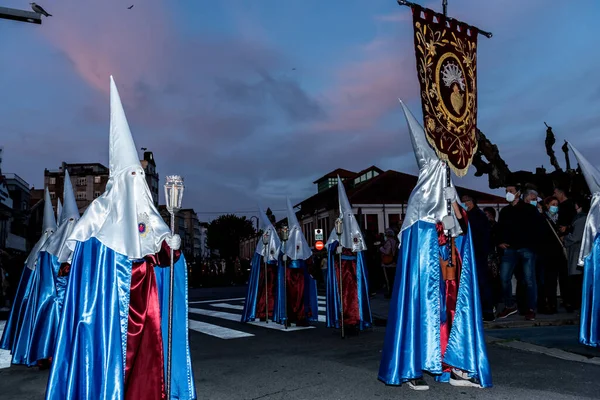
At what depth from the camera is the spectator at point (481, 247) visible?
27.0ft

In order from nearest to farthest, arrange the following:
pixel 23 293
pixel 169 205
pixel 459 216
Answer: pixel 169 205 < pixel 459 216 < pixel 23 293

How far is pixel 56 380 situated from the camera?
11.9ft

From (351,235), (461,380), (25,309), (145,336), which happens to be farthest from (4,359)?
(461,380)

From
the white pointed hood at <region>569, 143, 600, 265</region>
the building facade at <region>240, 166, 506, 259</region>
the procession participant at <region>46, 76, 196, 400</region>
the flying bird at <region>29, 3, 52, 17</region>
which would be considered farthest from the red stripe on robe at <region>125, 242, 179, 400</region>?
the building facade at <region>240, 166, 506, 259</region>

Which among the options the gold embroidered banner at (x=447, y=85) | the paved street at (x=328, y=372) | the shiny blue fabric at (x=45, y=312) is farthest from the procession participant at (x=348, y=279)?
the shiny blue fabric at (x=45, y=312)

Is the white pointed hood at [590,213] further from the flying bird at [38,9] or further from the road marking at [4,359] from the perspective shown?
the flying bird at [38,9]

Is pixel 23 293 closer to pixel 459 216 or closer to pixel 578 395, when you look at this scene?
pixel 459 216

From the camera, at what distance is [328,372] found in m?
5.20

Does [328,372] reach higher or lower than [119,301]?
lower

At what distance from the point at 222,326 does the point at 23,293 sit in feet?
12.4

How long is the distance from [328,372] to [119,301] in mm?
2330

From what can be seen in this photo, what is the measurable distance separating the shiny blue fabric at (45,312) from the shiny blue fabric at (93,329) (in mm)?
2625

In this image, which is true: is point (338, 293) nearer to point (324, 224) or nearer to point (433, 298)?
point (433, 298)

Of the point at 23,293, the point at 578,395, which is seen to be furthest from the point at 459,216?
the point at 23,293
